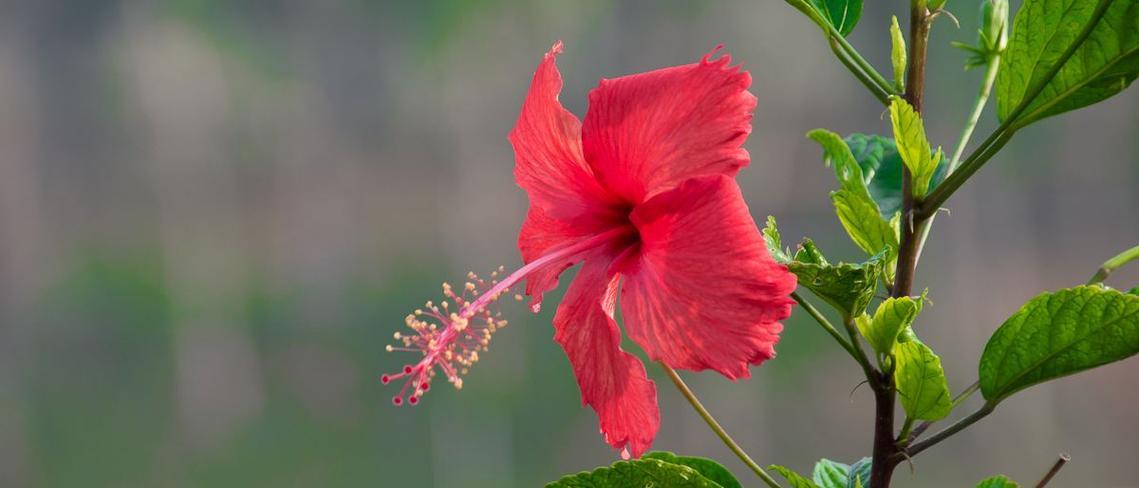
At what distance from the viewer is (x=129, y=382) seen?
3.99m

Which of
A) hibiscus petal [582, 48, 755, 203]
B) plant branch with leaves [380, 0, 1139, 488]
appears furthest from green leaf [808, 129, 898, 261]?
hibiscus petal [582, 48, 755, 203]

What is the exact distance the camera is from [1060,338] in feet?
1.94

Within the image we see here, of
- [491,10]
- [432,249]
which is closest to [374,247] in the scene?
[432,249]

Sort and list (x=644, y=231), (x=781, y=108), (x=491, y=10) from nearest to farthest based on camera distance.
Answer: (x=644, y=231) → (x=781, y=108) → (x=491, y=10)

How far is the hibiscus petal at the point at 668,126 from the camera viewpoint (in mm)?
530

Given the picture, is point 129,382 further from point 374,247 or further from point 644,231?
point 644,231

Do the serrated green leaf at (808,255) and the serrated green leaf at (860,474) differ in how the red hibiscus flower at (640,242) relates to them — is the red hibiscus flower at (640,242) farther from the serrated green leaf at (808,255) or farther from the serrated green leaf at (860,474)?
the serrated green leaf at (860,474)

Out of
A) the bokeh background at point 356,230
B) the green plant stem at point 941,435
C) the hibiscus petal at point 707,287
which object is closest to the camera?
the hibiscus petal at point 707,287

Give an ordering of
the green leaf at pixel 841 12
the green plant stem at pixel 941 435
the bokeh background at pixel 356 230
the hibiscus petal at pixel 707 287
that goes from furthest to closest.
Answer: the bokeh background at pixel 356 230
the green leaf at pixel 841 12
the green plant stem at pixel 941 435
the hibiscus petal at pixel 707 287

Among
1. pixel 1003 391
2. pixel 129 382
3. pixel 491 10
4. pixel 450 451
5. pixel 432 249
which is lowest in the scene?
pixel 450 451

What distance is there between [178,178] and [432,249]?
92cm

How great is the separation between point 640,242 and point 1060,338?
215 millimetres

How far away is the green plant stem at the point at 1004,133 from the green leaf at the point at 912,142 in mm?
12

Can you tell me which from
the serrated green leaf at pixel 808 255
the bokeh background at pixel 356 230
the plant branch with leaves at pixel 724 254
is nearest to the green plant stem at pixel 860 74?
the plant branch with leaves at pixel 724 254
